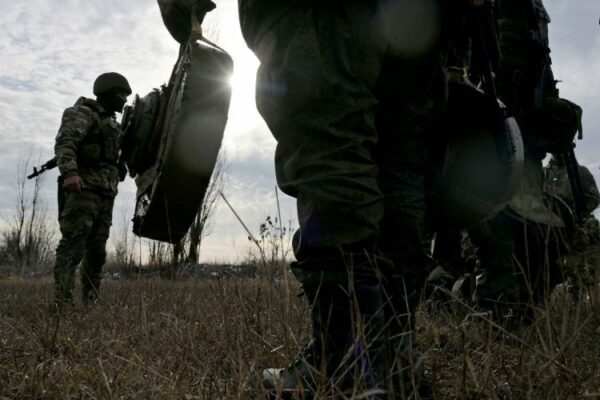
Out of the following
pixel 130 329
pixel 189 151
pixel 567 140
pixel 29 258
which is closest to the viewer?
pixel 189 151

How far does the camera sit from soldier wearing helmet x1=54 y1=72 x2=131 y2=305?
438cm

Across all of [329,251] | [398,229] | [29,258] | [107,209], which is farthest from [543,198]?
[29,258]

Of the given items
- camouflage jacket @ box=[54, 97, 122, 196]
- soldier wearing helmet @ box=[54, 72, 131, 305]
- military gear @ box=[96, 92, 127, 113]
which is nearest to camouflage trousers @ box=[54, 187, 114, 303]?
soldier wearing helmet @ box=[54, 72, 131, 305]

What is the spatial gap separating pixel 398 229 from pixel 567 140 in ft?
6.05

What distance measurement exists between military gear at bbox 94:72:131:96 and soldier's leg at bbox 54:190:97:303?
1.03 m

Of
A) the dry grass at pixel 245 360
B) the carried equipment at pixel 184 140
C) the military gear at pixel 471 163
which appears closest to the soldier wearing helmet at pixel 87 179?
the dry grass at pixel 245 360

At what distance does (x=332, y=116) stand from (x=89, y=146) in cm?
412

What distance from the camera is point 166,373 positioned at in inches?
53.4

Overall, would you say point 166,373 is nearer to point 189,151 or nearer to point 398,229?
point 189,151

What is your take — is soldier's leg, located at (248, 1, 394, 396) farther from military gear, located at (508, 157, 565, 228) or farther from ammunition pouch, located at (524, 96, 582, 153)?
ammunition pouch, located at (524, 96, 582, 153)

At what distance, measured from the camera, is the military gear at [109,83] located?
4863mm

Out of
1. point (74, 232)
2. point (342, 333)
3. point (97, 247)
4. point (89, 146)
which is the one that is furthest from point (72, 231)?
point (342, 333)

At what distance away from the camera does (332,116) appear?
101 cm

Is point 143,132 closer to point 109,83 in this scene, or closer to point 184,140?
point 184,140
